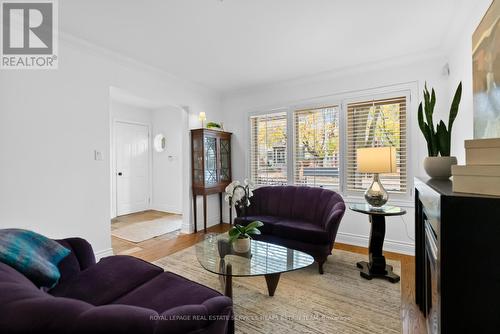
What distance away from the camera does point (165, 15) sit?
225 centimetres

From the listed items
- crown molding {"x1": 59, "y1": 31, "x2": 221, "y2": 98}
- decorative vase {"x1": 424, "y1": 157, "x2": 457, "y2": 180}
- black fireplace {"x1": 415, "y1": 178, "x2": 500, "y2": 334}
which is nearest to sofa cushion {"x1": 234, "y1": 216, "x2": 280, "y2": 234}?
decorative vase {"x1": 424, "y1": 157, "x2": 457, "y2": 180}

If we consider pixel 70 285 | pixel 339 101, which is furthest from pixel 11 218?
pixel 339 101

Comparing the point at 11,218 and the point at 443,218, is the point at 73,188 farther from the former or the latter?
the point at 443,218

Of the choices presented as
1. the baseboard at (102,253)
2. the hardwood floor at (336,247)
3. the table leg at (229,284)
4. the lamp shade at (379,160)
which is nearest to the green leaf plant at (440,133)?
the lamp shade at (379,160)

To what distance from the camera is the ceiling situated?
2.13 m

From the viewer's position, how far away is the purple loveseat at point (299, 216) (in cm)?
263

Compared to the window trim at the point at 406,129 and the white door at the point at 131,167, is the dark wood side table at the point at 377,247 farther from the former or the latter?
the white door at the point at 131,167

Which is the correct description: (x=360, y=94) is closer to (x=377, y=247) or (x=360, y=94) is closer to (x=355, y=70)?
→ (x=355, y=70)

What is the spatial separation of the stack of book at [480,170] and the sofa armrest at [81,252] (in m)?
2.22

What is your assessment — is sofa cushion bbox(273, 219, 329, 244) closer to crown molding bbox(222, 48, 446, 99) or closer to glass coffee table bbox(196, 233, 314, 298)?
glass coffee table bbox(196, 233, 314, 298)

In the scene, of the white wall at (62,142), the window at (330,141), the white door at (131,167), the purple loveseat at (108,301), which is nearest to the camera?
the purple loveseat at (108,301)

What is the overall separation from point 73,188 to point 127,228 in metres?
1.86

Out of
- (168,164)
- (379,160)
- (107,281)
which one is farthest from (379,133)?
(168,164)

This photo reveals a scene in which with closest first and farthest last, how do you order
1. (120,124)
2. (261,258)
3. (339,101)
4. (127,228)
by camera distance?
(261,258) < (339,101) < (127,228) < (120,124)
